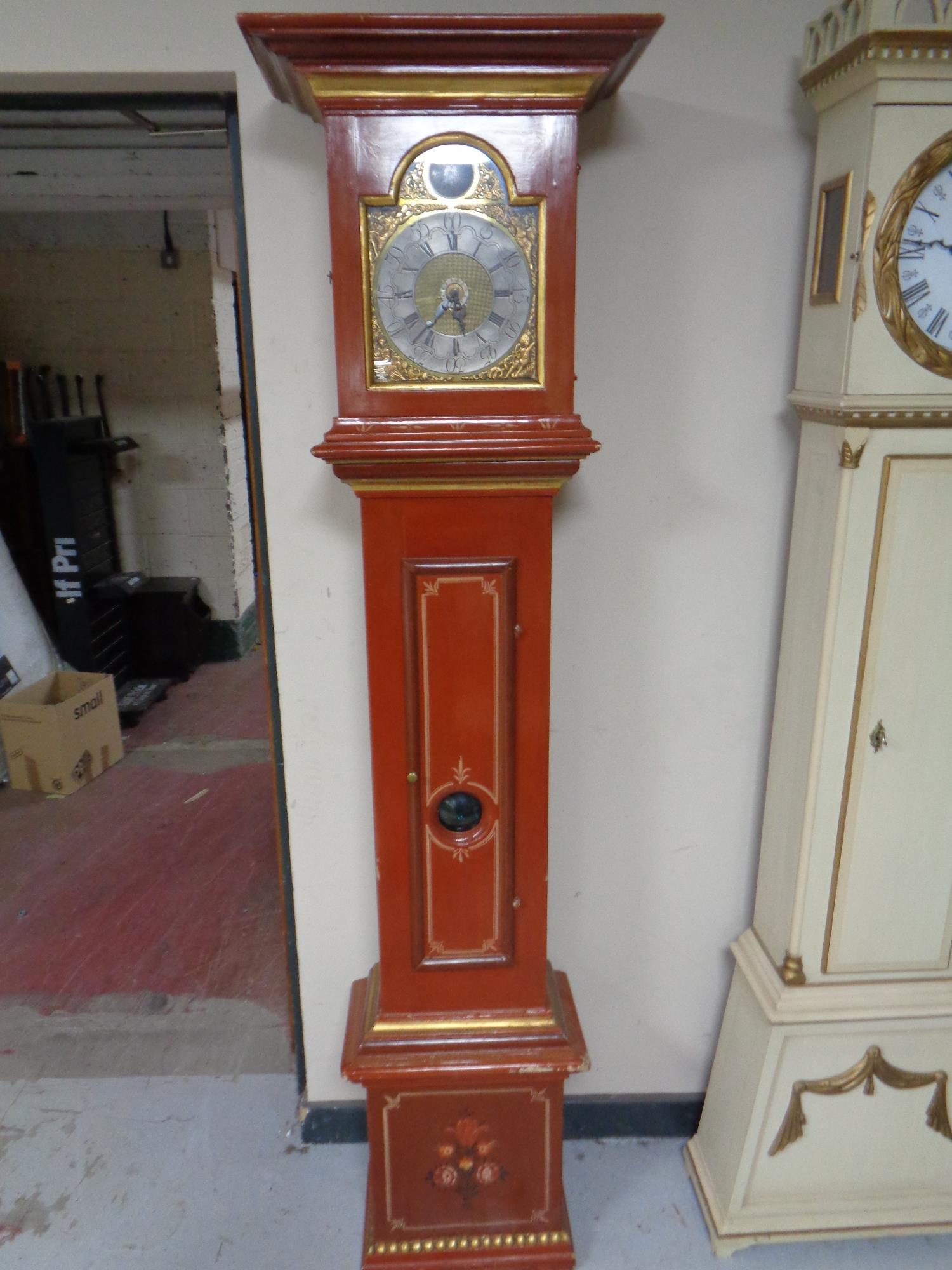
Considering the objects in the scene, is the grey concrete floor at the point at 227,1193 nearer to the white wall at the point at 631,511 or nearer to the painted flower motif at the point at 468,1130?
the white wall at the point at 631,511

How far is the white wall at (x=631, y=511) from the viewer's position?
60.5 inches

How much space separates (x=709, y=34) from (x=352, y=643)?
3.92ft

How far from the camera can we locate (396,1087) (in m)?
1.66

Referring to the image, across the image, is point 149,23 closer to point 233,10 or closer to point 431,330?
point 233,10

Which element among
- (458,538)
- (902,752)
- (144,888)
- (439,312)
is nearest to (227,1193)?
(144,888)

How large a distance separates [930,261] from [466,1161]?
170 centimetres

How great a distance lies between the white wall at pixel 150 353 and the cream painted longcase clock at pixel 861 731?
139 inches

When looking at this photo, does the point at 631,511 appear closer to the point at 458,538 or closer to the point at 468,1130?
the point at 458,538

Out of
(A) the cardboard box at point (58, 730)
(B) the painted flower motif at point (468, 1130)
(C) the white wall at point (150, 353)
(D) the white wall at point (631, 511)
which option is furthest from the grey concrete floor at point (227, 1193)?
(C) the white wall at point (150, 353)

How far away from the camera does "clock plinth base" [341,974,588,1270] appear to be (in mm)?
1624

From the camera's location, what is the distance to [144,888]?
2980 millimetres

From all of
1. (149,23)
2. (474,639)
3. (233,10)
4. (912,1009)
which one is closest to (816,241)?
(474,639)

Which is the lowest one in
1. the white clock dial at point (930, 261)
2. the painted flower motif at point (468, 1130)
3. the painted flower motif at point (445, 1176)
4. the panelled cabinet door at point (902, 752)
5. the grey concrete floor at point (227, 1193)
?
the grey concrete floor at point (227, 1193)

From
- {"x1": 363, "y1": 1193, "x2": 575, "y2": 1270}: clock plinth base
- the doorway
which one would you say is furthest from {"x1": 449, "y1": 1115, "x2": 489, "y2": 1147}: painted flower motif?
the doorway
